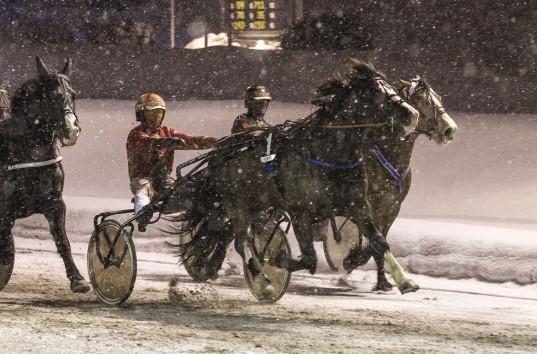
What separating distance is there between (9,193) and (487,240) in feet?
15.3

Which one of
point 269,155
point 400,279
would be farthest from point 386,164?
point 400,279

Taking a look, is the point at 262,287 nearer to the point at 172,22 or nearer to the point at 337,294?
the point at 337,294

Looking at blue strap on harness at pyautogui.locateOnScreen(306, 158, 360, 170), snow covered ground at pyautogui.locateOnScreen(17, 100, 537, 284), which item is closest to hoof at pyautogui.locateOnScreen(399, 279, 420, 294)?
blue strap on harness at pyautogui.locateOnScreen(306, 158, 360, 170)

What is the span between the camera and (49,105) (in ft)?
30.0

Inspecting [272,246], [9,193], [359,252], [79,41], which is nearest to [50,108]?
[9,193]

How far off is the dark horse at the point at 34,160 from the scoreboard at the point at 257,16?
16765mm

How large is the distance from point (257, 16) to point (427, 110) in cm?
1615

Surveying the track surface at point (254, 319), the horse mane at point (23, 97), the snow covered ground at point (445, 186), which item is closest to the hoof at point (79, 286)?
the track surface at point (254, 319)

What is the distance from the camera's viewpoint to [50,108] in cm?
915

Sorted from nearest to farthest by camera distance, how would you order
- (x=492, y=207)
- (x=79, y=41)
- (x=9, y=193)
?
(x=9, y=193), (x=492, y=207), (x=79, y=41)

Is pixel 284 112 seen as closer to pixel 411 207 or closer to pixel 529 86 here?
pixel 529 86

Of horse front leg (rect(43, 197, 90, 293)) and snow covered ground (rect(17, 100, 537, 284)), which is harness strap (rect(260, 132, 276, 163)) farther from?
snow covered ground (rect(17, 100, 537, 284))

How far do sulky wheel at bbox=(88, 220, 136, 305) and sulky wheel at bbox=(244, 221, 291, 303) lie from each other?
3.23 feet

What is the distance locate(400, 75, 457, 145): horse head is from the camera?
33.6 feet
